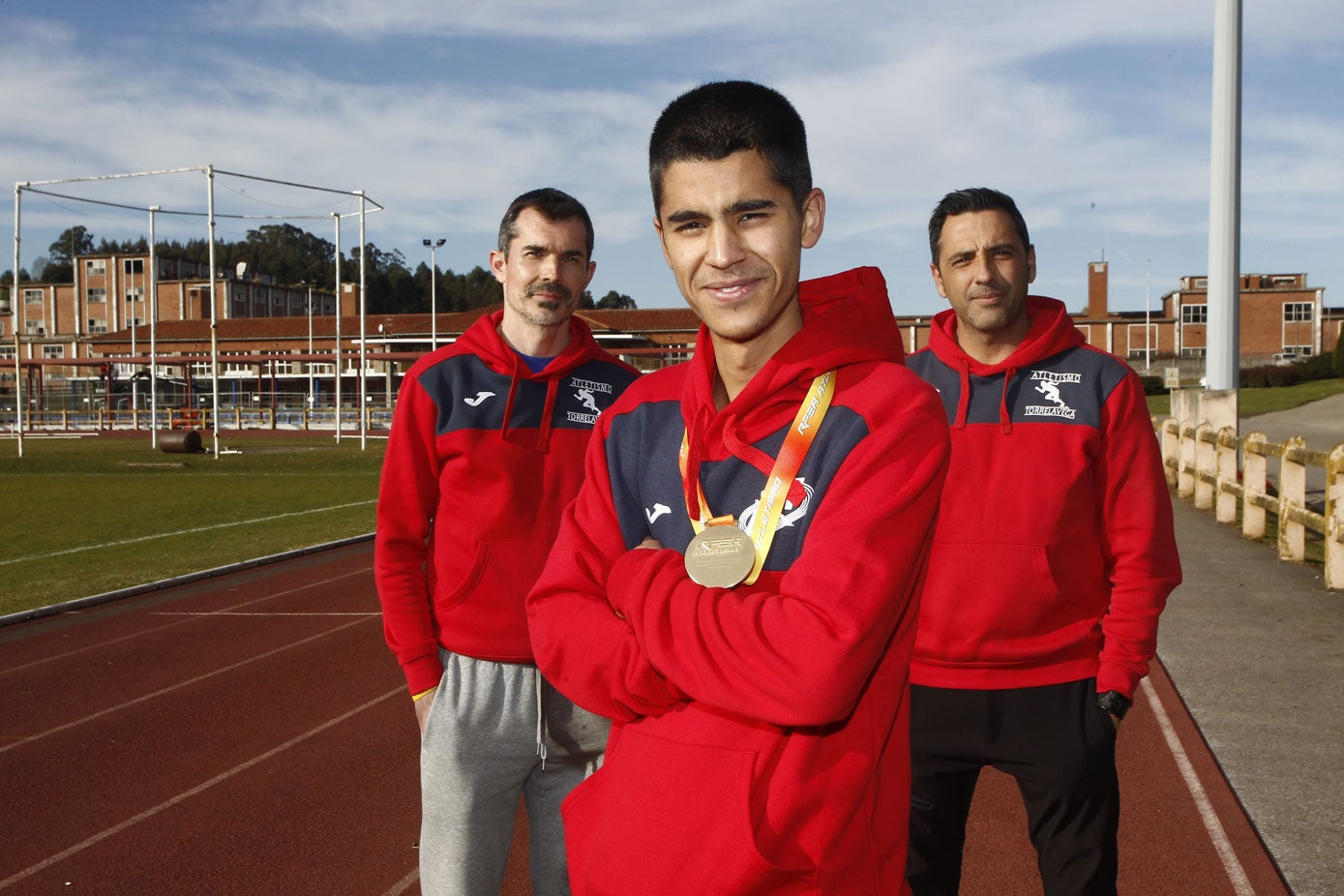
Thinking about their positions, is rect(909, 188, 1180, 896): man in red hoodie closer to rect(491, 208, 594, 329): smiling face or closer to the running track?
rect(491, 208, 594, 329): smiling face

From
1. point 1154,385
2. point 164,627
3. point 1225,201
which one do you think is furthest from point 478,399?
point 1154,385

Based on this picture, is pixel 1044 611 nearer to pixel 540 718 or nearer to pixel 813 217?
pixel 540 718

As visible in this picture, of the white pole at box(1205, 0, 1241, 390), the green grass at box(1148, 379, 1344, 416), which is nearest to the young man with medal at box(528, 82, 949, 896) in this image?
the white pole at box(1205, 0, 1241, 390)

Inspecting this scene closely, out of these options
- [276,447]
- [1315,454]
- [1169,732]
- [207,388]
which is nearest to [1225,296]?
[1315,454]

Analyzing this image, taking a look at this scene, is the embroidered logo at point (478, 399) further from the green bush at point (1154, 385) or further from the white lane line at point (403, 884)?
the green bush at point (1154, 385)

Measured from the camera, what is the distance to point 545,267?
318cm

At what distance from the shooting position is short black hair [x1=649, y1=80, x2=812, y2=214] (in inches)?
70.5

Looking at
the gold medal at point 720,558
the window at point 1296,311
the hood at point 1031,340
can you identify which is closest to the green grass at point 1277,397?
the window at point 1296,311

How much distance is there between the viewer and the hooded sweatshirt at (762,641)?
1.54 m

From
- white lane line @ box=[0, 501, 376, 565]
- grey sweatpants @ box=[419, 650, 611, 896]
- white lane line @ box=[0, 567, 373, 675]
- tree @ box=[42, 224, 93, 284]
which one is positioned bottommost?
white lane line @ box=[0, 501, 376, 565]

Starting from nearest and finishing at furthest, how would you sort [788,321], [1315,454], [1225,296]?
[788,321], [1315,454], [1225,296]

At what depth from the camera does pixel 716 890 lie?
1.52 m

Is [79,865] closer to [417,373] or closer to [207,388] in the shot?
[417,373]

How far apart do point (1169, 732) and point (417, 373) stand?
4.80 m
